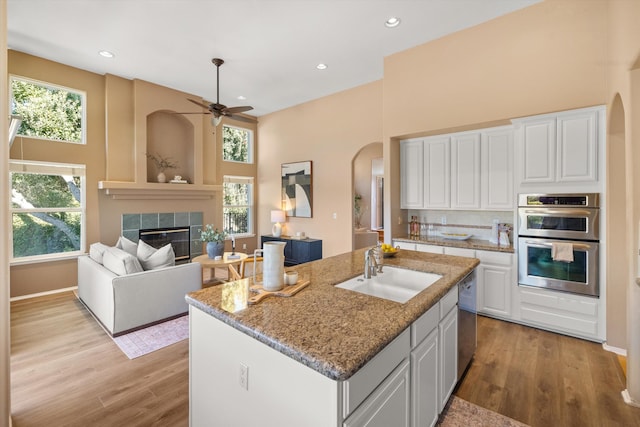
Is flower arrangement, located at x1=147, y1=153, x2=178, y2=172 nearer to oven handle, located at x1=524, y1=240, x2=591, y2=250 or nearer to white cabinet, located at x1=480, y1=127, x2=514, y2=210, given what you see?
white cabinet, located at x1=480, y1=127, x2=514, y2=210

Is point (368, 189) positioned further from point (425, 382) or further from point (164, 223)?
point (425, 382)

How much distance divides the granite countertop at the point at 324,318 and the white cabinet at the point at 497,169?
83.3 inches

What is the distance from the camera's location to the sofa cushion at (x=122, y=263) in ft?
10.7

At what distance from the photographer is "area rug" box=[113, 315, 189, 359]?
2.85 metres

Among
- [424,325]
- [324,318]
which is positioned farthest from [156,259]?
[424,325]

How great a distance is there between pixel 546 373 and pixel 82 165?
6759mm

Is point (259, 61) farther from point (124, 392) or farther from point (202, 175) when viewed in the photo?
point (124, 392)

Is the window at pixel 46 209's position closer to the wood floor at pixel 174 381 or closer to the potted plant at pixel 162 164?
the potted plant at pixel 162 164

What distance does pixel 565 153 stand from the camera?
3.06 meters

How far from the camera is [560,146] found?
10.1 ft

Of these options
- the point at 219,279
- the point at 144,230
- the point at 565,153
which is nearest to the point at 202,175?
the point at 144,230

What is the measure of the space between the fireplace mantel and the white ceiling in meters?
1.94

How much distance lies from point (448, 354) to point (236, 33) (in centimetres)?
427

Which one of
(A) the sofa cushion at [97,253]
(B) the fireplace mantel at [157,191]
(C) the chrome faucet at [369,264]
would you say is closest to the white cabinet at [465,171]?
(C) the chrome faucet at [369,264]
